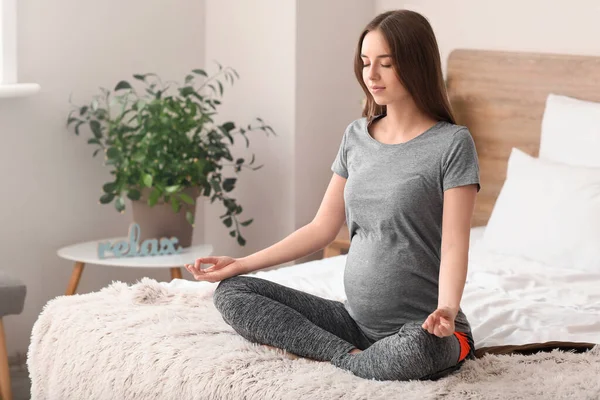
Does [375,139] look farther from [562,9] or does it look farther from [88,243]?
[88,243]

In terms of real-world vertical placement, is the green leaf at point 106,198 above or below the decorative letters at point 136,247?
above

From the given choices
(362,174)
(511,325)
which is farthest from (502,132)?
(362,174)

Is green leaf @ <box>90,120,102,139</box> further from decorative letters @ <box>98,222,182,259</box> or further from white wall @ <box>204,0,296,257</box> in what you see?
white wall @ <box>204,0,296,257</box>

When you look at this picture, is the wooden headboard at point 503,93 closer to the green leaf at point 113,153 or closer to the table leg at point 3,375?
the green leaf at point 113,153

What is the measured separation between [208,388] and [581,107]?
1.70 metres

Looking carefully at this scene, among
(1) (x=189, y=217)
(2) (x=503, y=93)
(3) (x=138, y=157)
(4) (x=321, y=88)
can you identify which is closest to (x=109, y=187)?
(3) (x=138, y=157)

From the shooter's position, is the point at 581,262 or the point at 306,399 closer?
the point at 306,399

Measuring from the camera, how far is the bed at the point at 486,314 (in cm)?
158

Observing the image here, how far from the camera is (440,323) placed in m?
1.47

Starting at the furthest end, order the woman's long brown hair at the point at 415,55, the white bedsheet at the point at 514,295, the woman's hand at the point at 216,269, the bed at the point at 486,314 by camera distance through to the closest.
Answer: the white bedsheet at the point at 514,295
the woman's hand at the point at 216,269
the woman's long brown hair at the point at 415,55
the bed at the point at 486,314

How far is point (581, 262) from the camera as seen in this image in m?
2.50

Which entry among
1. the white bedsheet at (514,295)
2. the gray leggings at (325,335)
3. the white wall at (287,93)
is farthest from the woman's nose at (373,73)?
the white wall at (287,93)

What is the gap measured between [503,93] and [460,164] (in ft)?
5.26

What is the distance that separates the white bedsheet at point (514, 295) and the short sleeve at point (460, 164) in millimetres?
391
